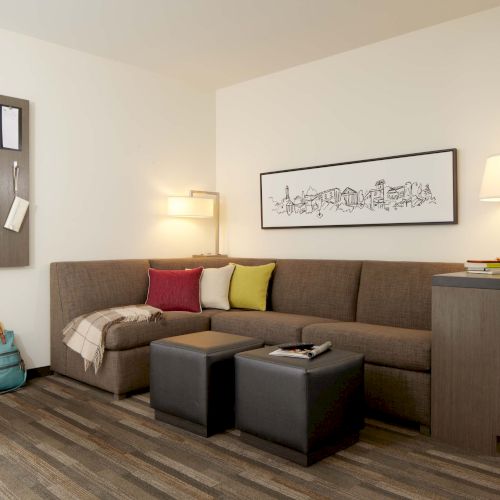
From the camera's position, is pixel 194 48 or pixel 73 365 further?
pixel 194 48

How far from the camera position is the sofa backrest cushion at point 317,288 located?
12.2 feet

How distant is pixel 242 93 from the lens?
4949 millimetres

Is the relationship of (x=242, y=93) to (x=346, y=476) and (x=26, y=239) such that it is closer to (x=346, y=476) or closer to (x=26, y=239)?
(x=26, y=239)

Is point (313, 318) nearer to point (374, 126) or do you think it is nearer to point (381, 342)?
point (381, 342)

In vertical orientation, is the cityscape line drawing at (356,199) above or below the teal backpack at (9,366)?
above

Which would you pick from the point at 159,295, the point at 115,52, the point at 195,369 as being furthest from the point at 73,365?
the point at 115,52

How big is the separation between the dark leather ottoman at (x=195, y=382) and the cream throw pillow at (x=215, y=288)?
4.00 ft

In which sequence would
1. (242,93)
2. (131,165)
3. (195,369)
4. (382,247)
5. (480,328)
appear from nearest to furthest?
(480,328) → (195,369) → (382,247) → (131,165) → (242,93)

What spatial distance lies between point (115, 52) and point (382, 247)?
2.64 m

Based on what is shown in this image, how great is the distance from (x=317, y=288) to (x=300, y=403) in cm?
167

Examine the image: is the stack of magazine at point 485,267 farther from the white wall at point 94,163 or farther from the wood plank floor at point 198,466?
the white wall at point 94,163

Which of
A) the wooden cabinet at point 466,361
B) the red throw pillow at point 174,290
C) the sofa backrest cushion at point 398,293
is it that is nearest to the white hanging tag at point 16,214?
the red throw pillow at point 174,290

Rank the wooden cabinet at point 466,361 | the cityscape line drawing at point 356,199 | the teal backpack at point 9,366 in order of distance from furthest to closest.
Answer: the cityscape line drawing at point 356,199
the teal backpack at point 9,366
the wooden cabinet at point 466,361

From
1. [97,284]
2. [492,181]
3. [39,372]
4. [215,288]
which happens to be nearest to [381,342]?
[492,181]
